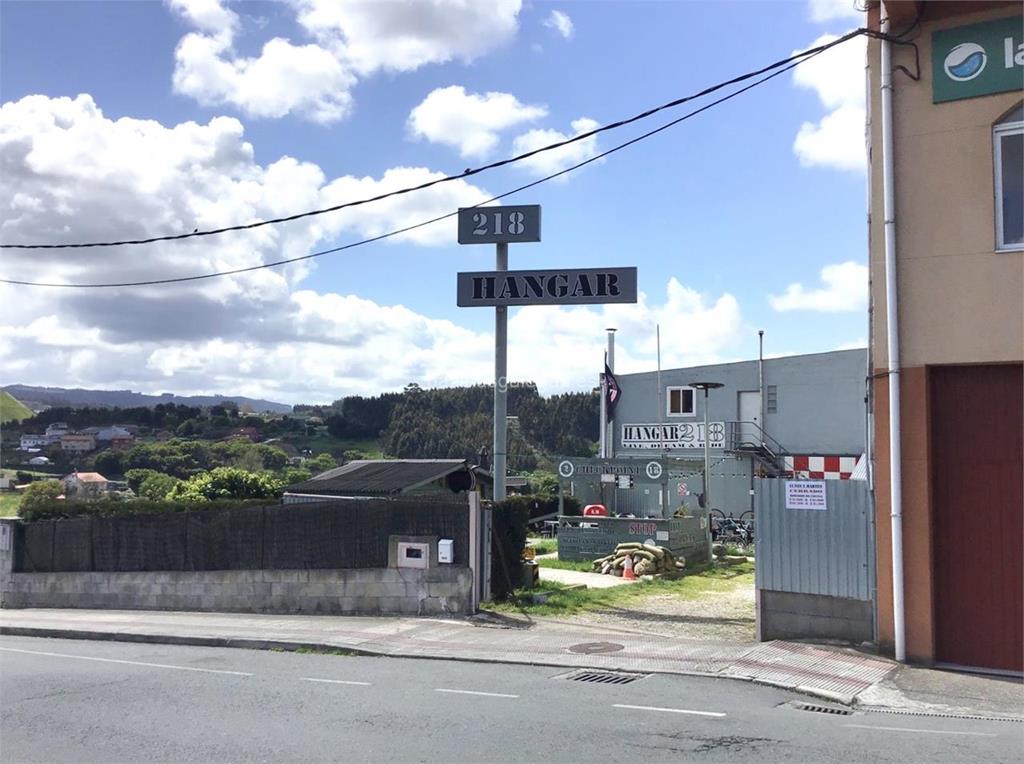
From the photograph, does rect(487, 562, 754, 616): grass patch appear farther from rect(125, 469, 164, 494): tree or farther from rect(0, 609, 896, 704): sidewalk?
rect(125, 469, 164, 494): tree

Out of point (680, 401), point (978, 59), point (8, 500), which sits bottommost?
point (8, 500)

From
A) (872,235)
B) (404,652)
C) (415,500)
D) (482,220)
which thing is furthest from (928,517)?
(482,220)

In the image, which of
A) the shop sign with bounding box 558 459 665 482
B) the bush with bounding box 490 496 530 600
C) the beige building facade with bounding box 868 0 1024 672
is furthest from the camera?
the shop sign with bounding box 558 459 665 482

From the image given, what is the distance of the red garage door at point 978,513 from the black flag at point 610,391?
1215 inches

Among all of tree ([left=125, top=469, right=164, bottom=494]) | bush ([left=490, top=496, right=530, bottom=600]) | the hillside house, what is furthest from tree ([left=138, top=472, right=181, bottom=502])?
bush ([left=490, top=496, right=530, bottom=600])

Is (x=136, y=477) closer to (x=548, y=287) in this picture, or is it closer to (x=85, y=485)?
(x=85, y=485)

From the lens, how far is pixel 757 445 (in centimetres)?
3931

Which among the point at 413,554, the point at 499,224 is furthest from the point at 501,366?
the point at 413,554

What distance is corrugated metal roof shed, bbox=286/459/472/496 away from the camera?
26672mm

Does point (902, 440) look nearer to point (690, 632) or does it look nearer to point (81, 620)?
point (690, 632)

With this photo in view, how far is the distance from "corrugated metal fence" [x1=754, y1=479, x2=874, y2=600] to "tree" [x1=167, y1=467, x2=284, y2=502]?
22.7 meters

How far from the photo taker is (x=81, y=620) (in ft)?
57.2

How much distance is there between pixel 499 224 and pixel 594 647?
26.4 ft

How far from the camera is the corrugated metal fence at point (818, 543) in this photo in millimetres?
10734
